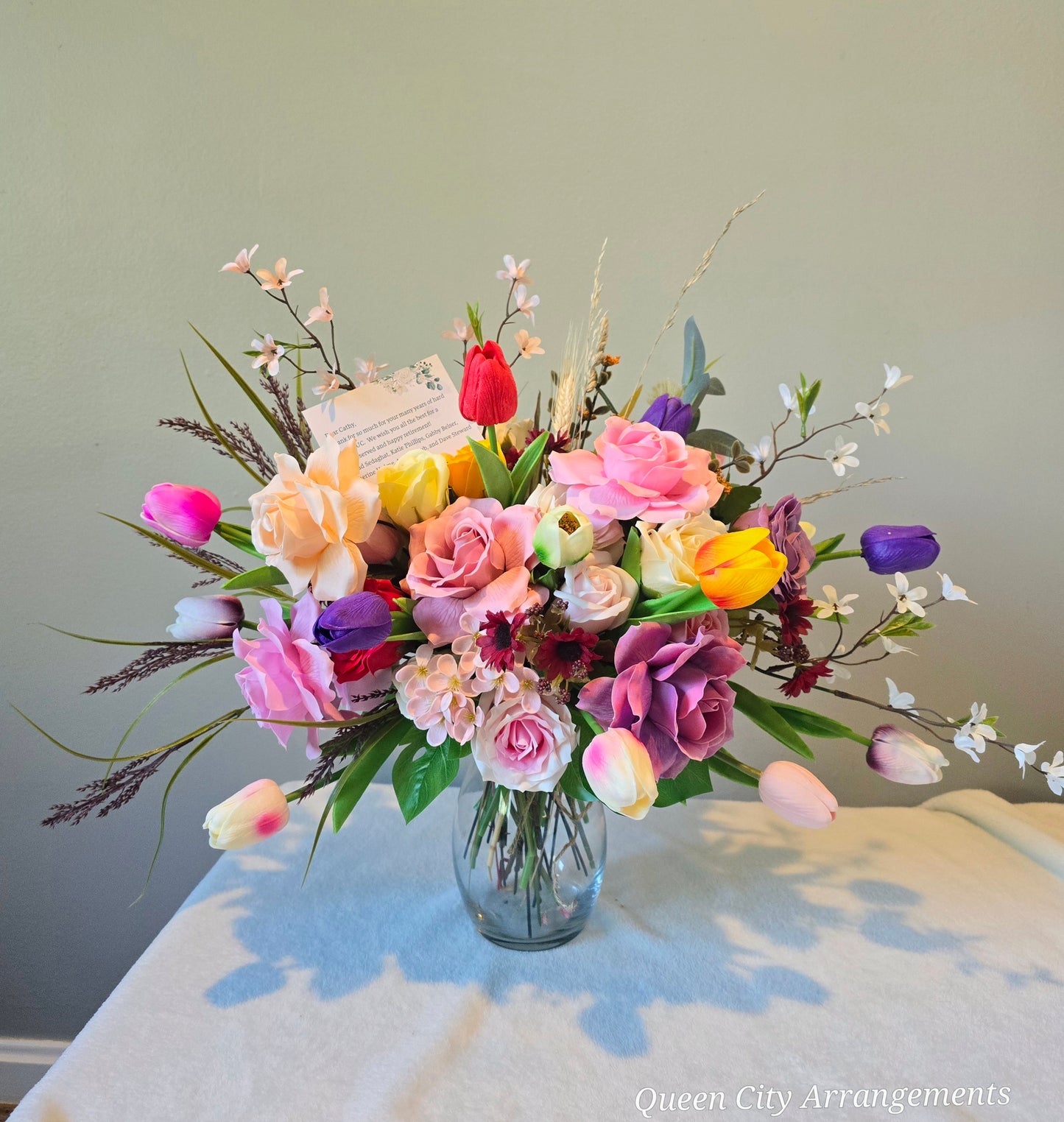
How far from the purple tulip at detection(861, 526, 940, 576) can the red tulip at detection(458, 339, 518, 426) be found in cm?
31

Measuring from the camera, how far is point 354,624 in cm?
49

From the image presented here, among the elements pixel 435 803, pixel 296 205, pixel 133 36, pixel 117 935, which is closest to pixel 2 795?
pixel 117 935

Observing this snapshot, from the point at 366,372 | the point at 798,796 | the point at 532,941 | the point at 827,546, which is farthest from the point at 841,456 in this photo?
the point at 532,941

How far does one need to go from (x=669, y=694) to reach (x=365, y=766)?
0.25m

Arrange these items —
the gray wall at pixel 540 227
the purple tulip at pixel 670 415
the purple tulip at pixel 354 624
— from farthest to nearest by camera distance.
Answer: the gray wall at pixel 540 227 → the purple tulip at pixel 670 415 → the purple tulip at pixel 354 624

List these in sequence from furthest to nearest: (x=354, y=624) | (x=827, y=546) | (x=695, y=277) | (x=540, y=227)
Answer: (x=540, y=227)
(x=827, y=546)
(x=695, y=277)
(x=354, y=624)

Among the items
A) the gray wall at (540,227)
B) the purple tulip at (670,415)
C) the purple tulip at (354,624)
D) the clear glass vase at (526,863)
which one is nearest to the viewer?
the purple tulip at (354,624)

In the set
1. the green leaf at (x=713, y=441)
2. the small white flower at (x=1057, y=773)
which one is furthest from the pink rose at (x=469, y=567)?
the small white flower at (x=1057, y=773)

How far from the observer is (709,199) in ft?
3.28

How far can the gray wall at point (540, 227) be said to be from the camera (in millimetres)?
953

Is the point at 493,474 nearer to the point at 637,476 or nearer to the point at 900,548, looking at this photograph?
the point at 637,476

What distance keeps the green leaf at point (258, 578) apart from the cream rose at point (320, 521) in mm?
32

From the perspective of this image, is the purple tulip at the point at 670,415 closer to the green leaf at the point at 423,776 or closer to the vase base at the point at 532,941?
the green leaf at the point at 423,776

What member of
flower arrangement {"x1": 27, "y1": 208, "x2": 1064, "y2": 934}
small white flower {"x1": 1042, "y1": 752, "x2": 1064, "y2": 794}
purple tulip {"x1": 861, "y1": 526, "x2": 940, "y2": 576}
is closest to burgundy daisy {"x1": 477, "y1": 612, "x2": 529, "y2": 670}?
flower arrangement {"x1": 27, "y1": 208, "x2": 1064, "y2": 934}
